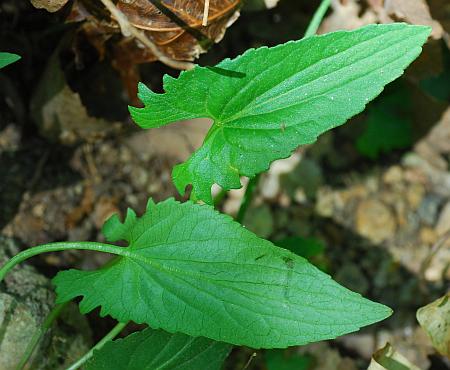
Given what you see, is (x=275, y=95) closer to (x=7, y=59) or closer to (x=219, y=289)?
(x=219, y=289)

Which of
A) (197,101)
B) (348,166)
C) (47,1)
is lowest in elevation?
(348,166)

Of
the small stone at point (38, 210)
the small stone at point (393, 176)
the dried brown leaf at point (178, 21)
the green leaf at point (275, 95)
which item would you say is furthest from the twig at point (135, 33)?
the small stone at point (393, 176)

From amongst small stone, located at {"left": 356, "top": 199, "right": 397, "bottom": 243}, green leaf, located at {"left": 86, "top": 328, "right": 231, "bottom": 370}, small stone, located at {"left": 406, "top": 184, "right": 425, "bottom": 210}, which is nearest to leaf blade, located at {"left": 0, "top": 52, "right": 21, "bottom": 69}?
green leaf, located at {"left": 86, "top": 328, "right": 231, "bottom": 370}

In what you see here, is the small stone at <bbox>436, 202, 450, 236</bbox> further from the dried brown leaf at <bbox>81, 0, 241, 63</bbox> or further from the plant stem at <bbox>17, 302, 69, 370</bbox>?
the plant stem at <bbox>17, 302, 69, 370</bbox>

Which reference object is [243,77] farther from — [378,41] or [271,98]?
[378,41]

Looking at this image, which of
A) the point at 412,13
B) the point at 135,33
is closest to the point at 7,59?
the point at 135,33

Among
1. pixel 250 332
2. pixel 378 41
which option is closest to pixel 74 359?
Result: pixel 250 332
